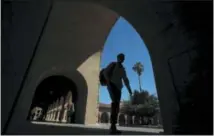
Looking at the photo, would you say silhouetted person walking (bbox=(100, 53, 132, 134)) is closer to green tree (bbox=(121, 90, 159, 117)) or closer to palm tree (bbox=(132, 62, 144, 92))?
green tree (bbox=(121, 90, 159, 117))

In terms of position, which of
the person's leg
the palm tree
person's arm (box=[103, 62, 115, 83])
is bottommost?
the person's leg

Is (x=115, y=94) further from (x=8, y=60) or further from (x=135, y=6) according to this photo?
(x=8, y=60)

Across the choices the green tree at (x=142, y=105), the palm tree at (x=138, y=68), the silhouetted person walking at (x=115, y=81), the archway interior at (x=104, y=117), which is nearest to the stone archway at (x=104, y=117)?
the archway interior at (x=104, y=117)

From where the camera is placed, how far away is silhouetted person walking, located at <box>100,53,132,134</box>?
4.30 meters

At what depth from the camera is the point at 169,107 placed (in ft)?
10.6

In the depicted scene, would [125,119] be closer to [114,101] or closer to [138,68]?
[138,68]

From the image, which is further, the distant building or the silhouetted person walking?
the distant building

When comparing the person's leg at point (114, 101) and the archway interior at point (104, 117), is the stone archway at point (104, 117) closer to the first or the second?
the archway interior at point (104, 117)

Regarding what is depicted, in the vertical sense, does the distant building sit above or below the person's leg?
above

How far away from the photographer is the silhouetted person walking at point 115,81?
14.1 ft

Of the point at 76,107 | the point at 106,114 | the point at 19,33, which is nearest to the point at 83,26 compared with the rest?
the point at 76,107

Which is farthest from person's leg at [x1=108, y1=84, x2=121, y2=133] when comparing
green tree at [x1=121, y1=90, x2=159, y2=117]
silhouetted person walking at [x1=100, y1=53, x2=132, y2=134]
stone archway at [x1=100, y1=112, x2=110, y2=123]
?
stone archway at [x1=100, y1=112, x2=110, y2=123]

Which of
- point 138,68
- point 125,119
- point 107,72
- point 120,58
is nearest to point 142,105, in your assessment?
point 125,119

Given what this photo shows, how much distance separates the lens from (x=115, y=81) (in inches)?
172
